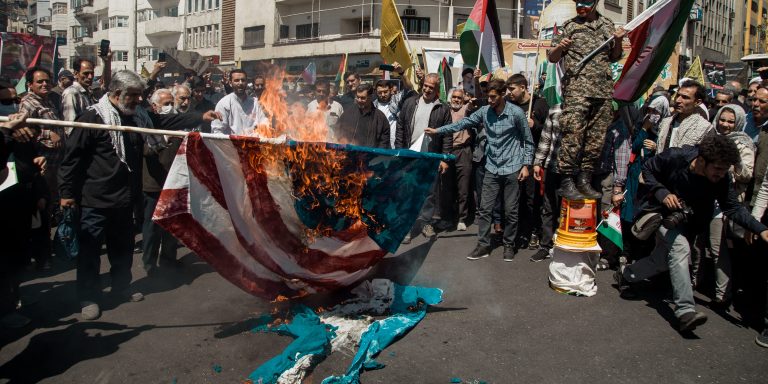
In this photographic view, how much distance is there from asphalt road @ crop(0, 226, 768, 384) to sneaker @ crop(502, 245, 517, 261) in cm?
81

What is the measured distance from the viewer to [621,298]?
5590 mm

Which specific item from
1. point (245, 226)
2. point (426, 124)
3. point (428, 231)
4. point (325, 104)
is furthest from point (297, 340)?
point (325, 104)

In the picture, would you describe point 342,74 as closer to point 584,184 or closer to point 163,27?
point 584,184

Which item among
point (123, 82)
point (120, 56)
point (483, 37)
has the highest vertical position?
point (120, 56)

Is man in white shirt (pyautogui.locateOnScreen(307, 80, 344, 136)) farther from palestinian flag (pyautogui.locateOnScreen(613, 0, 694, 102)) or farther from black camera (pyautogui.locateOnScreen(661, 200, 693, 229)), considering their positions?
black camera (pyautogui.locateOnScreen(661, 200, 693, 229))

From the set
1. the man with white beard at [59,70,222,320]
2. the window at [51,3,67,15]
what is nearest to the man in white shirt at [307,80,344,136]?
the man with white beard at [59,70,222,320]

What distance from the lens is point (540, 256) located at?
22.6 feet

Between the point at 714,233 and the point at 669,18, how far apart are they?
8.32 ft

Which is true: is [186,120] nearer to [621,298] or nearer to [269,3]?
[621,298]

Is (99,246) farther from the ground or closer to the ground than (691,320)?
farther from the ground

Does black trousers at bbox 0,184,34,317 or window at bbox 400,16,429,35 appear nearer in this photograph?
black trousers at bbox 0,184,34,317

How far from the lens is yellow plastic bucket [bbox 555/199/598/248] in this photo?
5680mm

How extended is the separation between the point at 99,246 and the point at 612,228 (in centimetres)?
536

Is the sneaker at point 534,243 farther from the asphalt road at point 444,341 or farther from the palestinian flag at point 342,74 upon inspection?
the palestinian flag at point 342,74
